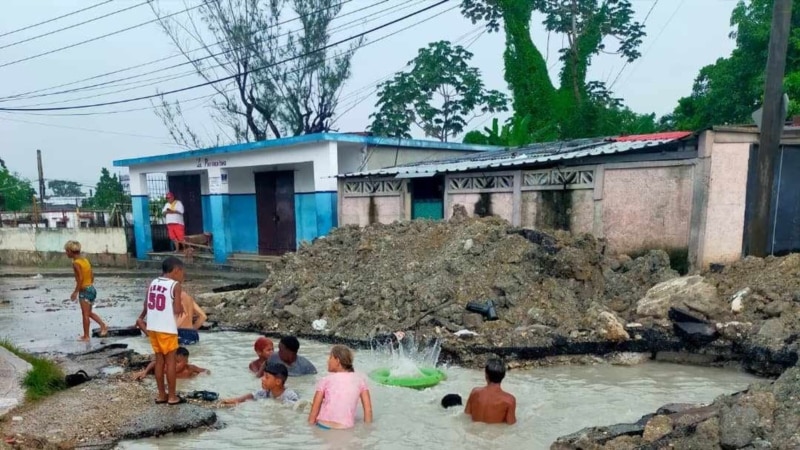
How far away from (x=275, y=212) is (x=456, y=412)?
1355cm

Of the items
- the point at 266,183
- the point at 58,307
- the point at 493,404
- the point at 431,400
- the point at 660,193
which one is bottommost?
the point at 58,307

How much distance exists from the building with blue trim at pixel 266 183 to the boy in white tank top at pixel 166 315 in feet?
31.5

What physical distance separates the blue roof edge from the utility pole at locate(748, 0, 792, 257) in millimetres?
9516

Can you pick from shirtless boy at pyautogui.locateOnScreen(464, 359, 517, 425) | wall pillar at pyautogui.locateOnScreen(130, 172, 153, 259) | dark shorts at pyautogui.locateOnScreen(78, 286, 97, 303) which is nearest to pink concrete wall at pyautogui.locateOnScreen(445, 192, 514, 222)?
shirtless boy at pyautogui.locateOnScreen(464, 359, 517, 425)

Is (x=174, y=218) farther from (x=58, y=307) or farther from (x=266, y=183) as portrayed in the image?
(x=58, y=307)

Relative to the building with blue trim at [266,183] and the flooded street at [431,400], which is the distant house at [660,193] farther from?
the building with blue trim at [266,183]

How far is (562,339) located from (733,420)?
3.88m

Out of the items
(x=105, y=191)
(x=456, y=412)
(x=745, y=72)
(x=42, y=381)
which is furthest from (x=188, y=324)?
(x=105, y=191)

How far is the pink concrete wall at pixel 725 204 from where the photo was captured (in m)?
9.77

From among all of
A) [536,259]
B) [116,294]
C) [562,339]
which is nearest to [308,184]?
[116,294]

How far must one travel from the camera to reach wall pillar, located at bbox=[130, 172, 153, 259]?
2144 centimetres

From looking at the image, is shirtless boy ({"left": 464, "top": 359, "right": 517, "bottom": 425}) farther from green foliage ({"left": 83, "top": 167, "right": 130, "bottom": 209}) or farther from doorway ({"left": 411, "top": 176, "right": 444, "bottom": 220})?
green foliage ({"left": 83, "top": 167, "right": 130, "bottom": 209})

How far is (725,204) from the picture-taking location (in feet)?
32.4

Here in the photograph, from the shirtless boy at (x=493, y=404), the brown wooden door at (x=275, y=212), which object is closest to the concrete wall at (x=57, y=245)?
the brown wooden door at (x=275, y=212)
